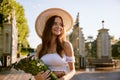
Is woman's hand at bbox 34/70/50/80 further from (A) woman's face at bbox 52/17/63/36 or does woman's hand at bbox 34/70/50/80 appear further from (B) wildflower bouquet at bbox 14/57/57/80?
(A) woman's face at bbox 52/17/63/36

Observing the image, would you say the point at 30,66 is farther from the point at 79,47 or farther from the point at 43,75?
the point at 79,47

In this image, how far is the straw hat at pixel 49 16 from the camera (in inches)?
111

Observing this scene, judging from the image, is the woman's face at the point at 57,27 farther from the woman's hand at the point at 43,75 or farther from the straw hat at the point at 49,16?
the woman's hand at the point at 43,75

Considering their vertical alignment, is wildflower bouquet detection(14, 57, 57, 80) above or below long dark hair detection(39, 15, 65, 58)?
below

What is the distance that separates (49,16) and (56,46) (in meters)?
0.29

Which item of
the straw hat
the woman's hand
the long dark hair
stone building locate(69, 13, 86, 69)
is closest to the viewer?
the woman's hand

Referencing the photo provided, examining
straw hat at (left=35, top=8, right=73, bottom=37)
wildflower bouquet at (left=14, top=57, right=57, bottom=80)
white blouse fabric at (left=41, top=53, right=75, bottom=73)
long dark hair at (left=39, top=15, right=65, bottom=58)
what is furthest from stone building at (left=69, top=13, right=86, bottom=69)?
wildflower bouquet at (left=14, top=57, right=57, bottom=80)

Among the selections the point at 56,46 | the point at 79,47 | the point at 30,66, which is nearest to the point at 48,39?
the point at 56,46

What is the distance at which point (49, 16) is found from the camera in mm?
2848

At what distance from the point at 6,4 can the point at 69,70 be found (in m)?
23.8

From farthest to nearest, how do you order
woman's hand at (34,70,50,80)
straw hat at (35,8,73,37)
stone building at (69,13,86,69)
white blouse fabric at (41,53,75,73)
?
stone building at (69,13,86,69) < straw hat at (35,8,73,37) < white blouse fabric at (41,53,75,73) < woman's hand at (34,70,50,80)

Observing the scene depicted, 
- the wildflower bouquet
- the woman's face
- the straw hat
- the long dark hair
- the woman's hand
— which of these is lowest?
the woman's hand

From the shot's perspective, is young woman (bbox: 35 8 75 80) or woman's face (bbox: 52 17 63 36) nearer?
young woman (bbox: 35 8 75 80)

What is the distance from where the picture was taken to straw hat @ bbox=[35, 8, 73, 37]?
2.83 metres
